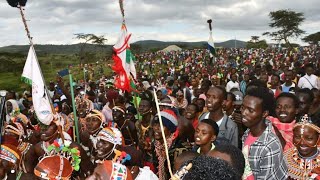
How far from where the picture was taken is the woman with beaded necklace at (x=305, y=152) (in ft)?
11.5

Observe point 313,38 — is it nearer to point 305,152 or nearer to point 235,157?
point 305,152

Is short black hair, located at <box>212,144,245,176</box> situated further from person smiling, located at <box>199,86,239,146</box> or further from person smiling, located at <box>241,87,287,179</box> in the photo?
person smiling, located at <box>199,86,239,146</box>

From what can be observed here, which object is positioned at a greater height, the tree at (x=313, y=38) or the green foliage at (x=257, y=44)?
the tree at (x=313, y=38)

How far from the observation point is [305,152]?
3553 mm

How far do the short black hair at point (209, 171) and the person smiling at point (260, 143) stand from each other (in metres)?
1.46

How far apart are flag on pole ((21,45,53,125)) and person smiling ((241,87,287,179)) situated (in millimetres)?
2447

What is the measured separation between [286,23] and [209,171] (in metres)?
49.2

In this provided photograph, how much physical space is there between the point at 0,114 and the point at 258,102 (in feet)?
7.90

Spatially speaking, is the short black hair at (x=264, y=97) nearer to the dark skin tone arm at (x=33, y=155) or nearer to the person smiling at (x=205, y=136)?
the person smiling at (x=205, y=136)

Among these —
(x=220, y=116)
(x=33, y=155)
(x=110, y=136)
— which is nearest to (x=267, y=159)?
(x=220, y=116)

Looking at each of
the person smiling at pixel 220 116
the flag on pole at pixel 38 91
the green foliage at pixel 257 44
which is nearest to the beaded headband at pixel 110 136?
the flag on pole at pixel 38 91

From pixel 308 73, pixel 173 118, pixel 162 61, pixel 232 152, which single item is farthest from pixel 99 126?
pixel 162 61

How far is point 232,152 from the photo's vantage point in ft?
7.82

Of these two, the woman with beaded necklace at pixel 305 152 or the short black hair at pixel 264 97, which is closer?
the woman with beaded necklace at pixel 305 152
